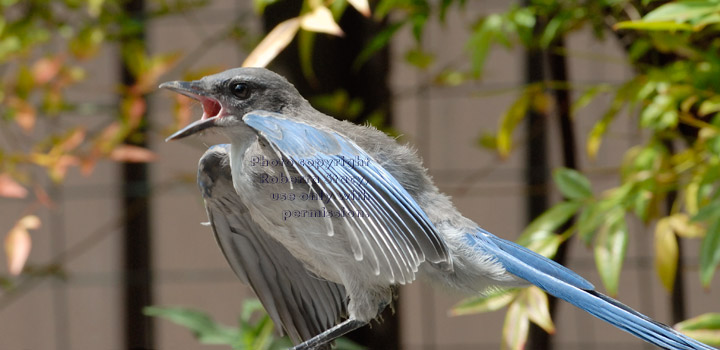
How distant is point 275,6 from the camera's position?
161cm

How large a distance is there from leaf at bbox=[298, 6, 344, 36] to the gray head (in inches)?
5.7

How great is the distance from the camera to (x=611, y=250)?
108 cm

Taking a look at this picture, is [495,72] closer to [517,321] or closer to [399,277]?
[517,321]

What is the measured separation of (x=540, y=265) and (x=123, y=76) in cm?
223

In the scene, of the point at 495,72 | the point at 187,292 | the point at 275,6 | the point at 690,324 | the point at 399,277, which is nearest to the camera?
the point at 399,277

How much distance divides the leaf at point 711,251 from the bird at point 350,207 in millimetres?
320

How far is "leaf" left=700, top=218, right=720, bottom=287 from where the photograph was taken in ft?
3.31

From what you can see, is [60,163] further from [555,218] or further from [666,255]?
→ [666,255]

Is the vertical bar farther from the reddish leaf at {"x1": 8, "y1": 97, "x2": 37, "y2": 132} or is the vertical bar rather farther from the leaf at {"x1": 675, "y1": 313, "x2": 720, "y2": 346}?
the leaf at {"x1": 675, "y1": 313, "x2": 720, "y2": 346}

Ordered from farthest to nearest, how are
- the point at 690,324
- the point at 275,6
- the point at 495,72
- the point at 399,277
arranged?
the point at 495,72, the point at 275,6, the point at 690,324, the point at 399,277

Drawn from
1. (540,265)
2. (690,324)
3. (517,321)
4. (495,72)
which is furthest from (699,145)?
(495,72)

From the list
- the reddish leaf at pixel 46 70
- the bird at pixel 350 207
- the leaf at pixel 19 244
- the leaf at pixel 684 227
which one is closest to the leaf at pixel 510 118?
the leaf at pixel 684 227

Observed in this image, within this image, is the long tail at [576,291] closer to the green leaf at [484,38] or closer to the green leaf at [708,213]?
the green leaf at [708,213]

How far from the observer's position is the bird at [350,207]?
0.75m
